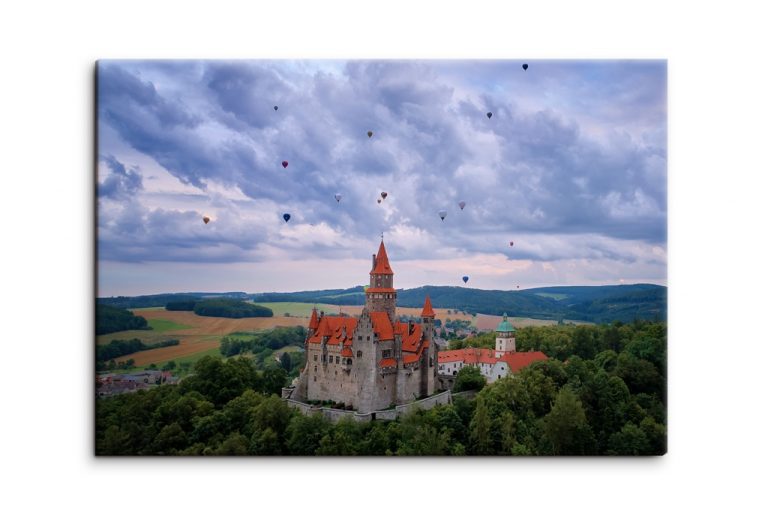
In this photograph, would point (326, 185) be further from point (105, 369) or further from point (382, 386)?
point (105, 369)

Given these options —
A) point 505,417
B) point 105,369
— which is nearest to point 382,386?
point 505,417

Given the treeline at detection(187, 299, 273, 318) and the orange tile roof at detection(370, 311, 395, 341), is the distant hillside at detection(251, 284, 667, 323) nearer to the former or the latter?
the treeline at detection(187, 299, 273, 318)

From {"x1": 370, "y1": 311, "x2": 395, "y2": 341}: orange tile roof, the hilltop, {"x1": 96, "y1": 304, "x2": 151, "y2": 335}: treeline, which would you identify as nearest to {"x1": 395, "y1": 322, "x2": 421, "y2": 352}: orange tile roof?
{"x1": 370, "y1": 311, "x2": 395, "y2": 341}: orange tile roof

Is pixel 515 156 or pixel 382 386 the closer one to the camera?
pixel 515 156
